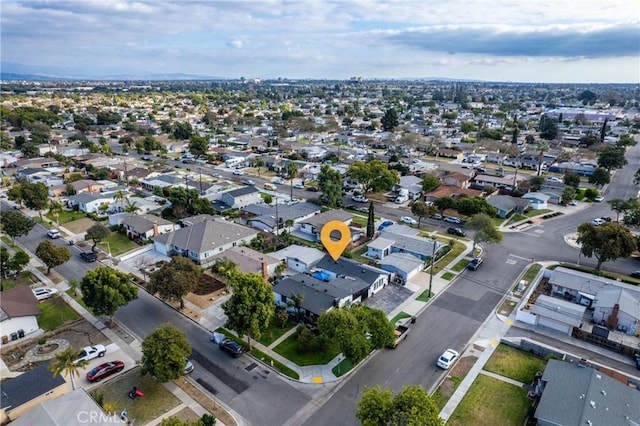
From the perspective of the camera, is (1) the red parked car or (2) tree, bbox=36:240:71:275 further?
(2) tree, bbox=36:240:71:275

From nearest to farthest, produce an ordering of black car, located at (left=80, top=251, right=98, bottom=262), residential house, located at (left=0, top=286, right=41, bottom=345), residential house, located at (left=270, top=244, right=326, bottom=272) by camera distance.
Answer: residential house, located at (left=0, top=286, right=41, bottom=345)
residential house, located at (left=270, top=244, right=326, bottom=272)
black car, located at (left=80, top=251, right=98, bottom=262)

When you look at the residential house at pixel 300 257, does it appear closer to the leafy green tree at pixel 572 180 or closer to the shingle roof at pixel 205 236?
the shingle roof at pixel 205 236

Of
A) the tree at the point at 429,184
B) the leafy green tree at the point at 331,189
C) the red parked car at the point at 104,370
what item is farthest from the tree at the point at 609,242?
the red parked car at the point at 104,370

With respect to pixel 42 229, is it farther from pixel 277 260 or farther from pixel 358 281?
pixel 358 281

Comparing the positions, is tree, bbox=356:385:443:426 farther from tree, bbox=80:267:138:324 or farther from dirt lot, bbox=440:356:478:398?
tree, bbox=80:267:138:324

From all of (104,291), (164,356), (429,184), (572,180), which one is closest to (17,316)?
(104,291)

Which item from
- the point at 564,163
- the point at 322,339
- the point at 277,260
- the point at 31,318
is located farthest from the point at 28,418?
the point at 564,163

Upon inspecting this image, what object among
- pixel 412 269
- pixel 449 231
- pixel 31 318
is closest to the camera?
pixel 31 318

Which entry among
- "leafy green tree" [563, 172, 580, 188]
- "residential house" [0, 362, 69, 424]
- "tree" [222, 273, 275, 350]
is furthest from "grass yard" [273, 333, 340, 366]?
"leafy green tree" [563, 172, 580, 188]
